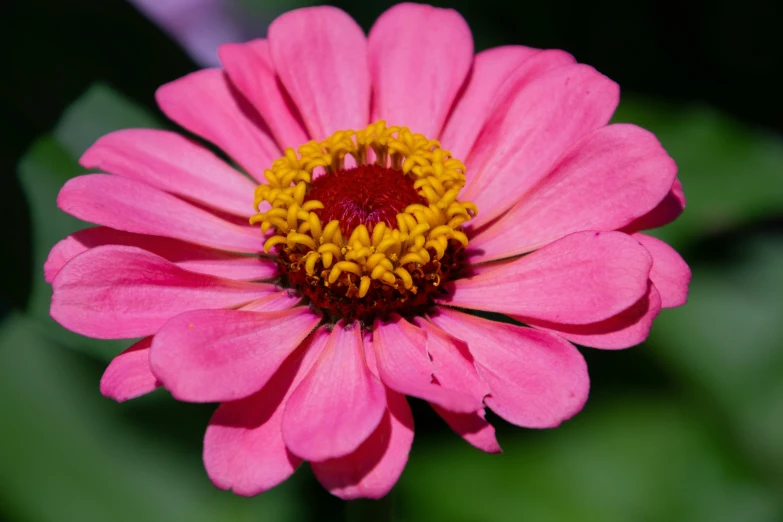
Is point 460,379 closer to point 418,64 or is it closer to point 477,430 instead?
point 477,430

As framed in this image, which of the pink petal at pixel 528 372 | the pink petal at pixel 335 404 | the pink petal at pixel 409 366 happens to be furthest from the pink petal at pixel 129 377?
the pink petal at pixel 528 372

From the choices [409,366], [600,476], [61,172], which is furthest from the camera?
[600,476]

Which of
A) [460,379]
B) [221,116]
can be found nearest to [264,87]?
[221,116]

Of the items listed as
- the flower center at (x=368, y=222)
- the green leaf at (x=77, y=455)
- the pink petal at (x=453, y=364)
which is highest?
the flower center at (x=368, y=222)

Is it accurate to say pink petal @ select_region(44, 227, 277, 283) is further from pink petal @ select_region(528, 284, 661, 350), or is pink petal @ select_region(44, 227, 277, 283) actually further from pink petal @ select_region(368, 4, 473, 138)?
pink petal @ select_region(528, 284, 661, 350)

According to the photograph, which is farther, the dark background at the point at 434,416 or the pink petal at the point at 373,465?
the dark background at the point at 434,416

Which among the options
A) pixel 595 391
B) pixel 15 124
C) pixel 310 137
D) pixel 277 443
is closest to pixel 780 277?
pixel 595 391

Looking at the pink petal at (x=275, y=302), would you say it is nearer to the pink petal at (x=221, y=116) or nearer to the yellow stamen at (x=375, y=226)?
the yellow stamen at (x=375, y=226)

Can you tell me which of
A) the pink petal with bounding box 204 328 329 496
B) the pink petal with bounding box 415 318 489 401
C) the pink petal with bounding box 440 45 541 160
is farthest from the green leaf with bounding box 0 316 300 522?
the pink petal with bounding box 440 45 541 160
